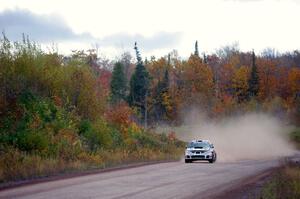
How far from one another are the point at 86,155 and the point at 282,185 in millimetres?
14989

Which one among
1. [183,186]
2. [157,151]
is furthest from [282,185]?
[157,151]

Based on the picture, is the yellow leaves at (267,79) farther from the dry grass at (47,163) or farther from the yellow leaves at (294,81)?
the dry grass at (47,163)

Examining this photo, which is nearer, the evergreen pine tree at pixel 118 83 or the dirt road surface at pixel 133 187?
the dirt road surface at pixel 133 187

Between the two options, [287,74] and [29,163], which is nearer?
[29,163]

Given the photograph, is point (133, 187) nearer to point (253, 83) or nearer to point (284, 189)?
point (284, 189)

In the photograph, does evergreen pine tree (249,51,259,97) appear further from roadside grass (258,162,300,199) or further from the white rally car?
roadside grass (258,162,300,199)

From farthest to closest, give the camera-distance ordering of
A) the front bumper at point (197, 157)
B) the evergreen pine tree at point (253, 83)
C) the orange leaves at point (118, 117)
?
the evergreen pine tree at point (253, 83)
the orange leaves at point (118, 117)
the front bumper at point (197, 157)

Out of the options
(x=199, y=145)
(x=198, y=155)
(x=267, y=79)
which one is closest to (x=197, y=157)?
(x=198, y=155)

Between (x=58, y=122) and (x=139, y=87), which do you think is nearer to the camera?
(x=58, y=122)

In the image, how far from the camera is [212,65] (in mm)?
138500

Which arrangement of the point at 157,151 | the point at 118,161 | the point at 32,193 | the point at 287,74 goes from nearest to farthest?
the point at 32,193
the point at 118,161
the point at 157,151
the point at 287,74

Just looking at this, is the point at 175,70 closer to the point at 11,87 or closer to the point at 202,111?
the point at 202,111

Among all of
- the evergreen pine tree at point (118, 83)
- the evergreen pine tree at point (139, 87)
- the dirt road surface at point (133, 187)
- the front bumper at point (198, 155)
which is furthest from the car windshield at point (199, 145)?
the evergreen pine tree at point (118, 83)

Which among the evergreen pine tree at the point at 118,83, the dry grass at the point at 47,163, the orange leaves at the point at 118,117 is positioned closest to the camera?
the dry grass at the point at 47,163
